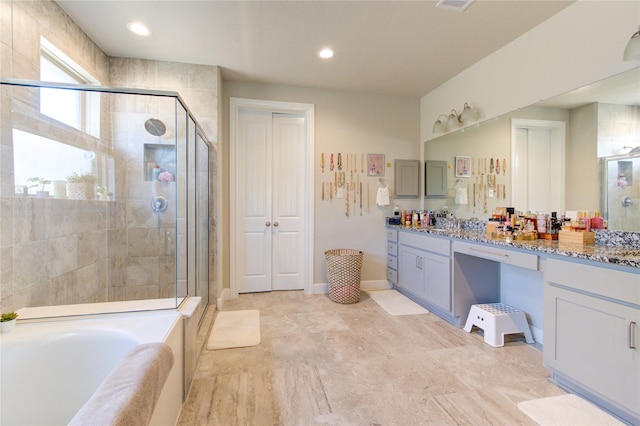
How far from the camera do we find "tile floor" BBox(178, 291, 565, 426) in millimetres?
1503

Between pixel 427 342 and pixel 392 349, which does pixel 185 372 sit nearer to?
pixel 392 349

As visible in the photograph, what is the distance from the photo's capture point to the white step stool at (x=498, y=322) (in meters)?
2.24

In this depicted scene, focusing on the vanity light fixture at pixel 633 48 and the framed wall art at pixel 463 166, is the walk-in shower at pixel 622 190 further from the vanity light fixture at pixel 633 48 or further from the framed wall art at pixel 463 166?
the framed wall art at pixel 463 166

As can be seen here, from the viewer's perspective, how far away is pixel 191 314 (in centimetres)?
174

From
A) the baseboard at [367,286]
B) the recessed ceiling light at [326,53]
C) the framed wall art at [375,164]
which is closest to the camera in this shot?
the recessed ceiling light at [326,53]

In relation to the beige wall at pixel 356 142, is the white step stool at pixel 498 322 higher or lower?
lower

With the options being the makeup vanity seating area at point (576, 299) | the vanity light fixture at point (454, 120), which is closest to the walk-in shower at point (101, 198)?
the makeup vanity seating area at point (576, 299)

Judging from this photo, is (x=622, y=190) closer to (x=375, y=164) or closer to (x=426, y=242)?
(x=426, y=242)

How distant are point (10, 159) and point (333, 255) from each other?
8.98ft

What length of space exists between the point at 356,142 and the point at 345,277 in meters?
1.74

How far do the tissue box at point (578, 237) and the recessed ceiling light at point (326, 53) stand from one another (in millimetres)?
2446

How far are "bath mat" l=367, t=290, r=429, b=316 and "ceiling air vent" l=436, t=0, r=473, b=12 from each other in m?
2.68

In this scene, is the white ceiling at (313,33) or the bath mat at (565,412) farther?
the white ceiling at (313,33)

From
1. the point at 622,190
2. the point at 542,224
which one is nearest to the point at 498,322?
the point at 542,224
